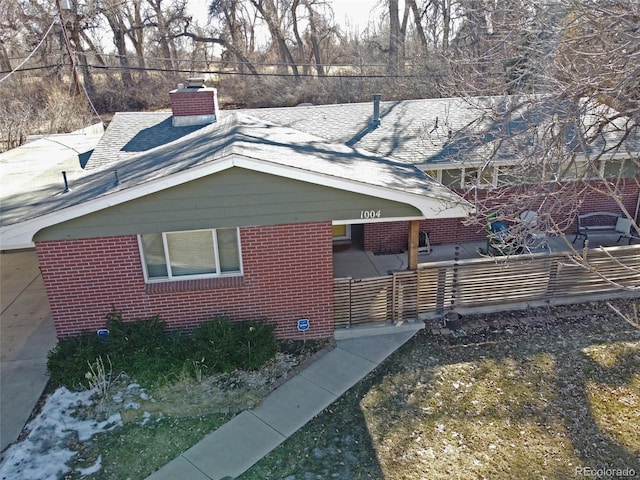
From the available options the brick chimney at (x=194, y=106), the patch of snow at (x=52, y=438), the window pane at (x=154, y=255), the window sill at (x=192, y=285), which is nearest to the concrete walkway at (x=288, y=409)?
the patch of snow at (x=52, y=438)

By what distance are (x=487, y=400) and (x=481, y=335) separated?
1.90 m

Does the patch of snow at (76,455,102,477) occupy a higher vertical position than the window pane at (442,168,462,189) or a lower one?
lower

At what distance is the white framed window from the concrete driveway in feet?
8.41

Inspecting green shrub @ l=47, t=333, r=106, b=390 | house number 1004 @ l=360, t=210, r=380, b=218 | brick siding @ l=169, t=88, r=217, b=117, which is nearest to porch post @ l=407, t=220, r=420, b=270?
house number 1004 @ l=360, t=210, r=380, b=218

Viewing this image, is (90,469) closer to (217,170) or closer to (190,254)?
(190,254)

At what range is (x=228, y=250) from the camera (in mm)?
8273

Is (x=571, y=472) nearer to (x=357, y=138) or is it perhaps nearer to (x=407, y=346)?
(x=407, y=346)

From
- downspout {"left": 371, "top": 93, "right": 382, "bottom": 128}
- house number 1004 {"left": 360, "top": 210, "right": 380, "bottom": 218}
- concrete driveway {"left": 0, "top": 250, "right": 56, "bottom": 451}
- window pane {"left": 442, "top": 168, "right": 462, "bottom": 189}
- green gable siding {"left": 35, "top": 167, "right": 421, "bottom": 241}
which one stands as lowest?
concrete driveway {"left": 0, "top": 250, "right": 56, "bottom": 451}

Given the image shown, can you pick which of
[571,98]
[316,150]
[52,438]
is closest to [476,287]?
[571,98]

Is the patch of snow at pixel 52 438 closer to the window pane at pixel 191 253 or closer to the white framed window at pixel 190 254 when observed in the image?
the white framed window at pixel 190 254

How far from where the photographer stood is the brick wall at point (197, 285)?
781cm

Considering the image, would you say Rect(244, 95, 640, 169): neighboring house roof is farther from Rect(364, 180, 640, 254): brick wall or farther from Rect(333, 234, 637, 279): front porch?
Rect(333, 234, 637, 279): front porch

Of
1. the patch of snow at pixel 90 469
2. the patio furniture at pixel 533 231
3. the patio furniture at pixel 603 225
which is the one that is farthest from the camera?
the patio furniture at pixel 603 225

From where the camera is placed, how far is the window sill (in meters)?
8.12
